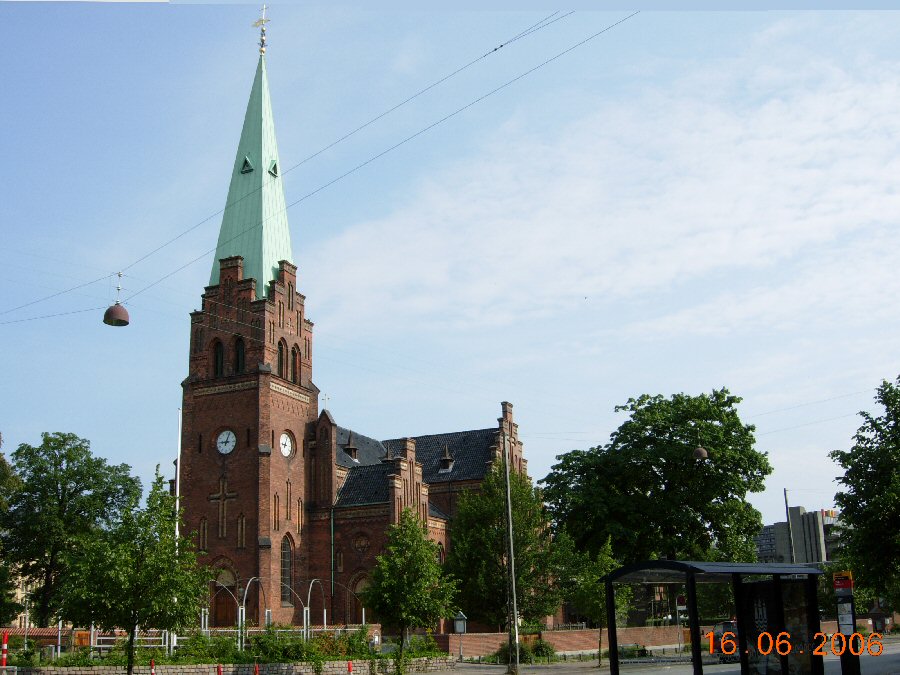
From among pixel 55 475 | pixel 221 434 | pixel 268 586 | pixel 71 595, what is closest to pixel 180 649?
pixel 71 595

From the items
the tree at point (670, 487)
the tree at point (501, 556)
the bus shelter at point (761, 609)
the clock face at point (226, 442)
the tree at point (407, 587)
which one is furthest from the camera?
the clock face at point (226, 442)

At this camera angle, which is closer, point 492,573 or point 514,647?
point 514,647

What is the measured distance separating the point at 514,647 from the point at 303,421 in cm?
2833

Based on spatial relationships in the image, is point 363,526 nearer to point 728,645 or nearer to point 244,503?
point 244,503

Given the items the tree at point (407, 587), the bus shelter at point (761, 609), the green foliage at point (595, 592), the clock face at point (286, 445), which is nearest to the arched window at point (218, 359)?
the clock face at point (286, 445)

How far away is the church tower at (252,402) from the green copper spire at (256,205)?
6cm

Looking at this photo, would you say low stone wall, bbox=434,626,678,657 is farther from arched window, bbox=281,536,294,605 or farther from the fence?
the fence

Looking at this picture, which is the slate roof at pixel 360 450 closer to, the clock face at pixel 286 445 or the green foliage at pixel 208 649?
the clock face at pixel 286 445

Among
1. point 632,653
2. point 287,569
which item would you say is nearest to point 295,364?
point 287,569

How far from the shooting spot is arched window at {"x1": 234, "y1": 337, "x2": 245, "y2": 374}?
58.8 meters

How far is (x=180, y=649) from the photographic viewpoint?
33875 mm

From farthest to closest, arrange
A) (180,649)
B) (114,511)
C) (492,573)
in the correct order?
(114,511) → (492,573) → (180,649)

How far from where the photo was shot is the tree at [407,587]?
3600cm

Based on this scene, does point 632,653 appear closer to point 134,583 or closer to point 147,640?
point 134,583
